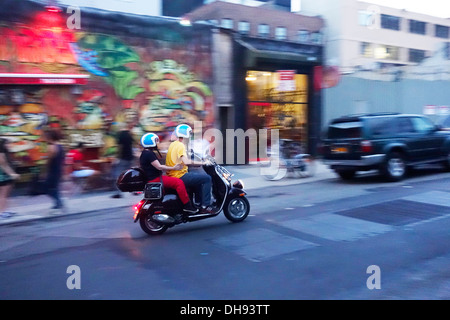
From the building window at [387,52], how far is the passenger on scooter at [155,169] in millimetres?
41069

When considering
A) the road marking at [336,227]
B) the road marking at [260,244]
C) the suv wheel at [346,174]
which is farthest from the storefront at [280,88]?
the road marking at [260,244]

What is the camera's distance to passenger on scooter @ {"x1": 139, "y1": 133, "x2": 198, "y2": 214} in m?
7.16

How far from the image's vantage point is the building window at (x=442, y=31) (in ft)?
164

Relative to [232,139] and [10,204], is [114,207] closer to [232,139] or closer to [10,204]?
[10,204]

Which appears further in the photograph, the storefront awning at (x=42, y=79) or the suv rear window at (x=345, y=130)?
the suv rear window at (x=345, y=130)

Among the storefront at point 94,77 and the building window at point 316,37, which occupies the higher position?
the building window at point 316,37

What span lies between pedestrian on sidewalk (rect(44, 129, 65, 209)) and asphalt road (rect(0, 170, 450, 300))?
2.48ft

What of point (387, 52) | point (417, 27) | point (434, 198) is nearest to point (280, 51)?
point (434, 198)

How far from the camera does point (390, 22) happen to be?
149 feet

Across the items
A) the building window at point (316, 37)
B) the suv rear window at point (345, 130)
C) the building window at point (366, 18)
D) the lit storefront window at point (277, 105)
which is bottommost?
the suv rear window at point (345, 130)

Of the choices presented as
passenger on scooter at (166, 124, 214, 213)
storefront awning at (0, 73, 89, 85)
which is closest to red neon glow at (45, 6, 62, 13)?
storefront awning at (0, 73, 89, 85)

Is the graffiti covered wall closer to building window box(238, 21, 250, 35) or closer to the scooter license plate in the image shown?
the scooter license plate

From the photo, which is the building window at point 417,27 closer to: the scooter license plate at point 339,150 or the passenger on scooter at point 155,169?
the scooter license plate at point 339,150
